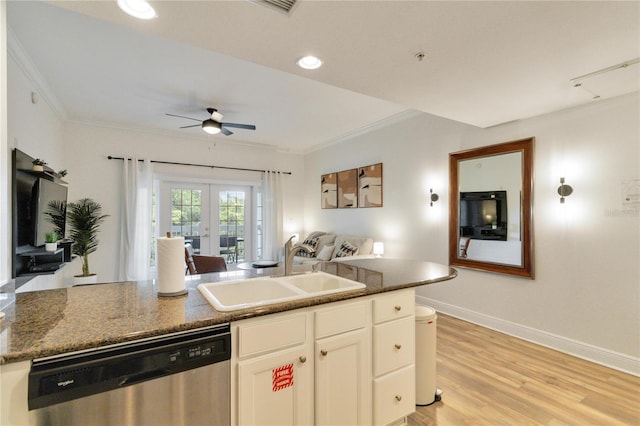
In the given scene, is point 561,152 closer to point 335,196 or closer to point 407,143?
point 407,143

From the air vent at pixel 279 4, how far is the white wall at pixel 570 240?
2.83 metres

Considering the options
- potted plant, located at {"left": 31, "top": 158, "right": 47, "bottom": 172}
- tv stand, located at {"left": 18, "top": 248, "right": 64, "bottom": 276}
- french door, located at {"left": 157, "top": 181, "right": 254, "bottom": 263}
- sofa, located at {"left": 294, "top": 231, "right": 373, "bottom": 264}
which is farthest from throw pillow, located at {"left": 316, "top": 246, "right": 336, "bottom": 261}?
potted plant, located at {"left": 31, "top": 158, "right": 47, "bottom": 172}

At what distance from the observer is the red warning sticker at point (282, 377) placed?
4.29 ft

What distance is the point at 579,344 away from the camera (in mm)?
2713

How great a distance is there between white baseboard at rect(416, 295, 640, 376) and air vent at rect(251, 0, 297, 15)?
359 cm

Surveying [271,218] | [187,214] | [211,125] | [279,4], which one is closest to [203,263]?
[211,125]

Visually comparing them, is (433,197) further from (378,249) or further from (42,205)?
(42,205)

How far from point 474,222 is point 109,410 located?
11.9 ft

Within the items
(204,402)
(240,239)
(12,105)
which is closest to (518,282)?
(204,402)

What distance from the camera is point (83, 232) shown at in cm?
412

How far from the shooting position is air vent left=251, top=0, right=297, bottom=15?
1.38m

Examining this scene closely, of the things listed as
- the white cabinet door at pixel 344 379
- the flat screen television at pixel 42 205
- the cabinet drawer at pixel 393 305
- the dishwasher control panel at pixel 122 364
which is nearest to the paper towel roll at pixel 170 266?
the dishwasher control panel at pixel 122 364

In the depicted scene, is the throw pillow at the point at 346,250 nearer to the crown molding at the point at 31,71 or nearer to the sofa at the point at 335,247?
the sofa at the point at 335,247

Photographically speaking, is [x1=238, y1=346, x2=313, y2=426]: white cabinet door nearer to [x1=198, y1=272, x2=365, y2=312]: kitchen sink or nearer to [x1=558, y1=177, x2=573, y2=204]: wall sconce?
[x1=198, y1=272, x2=365, y2=312]: kitchen sink
